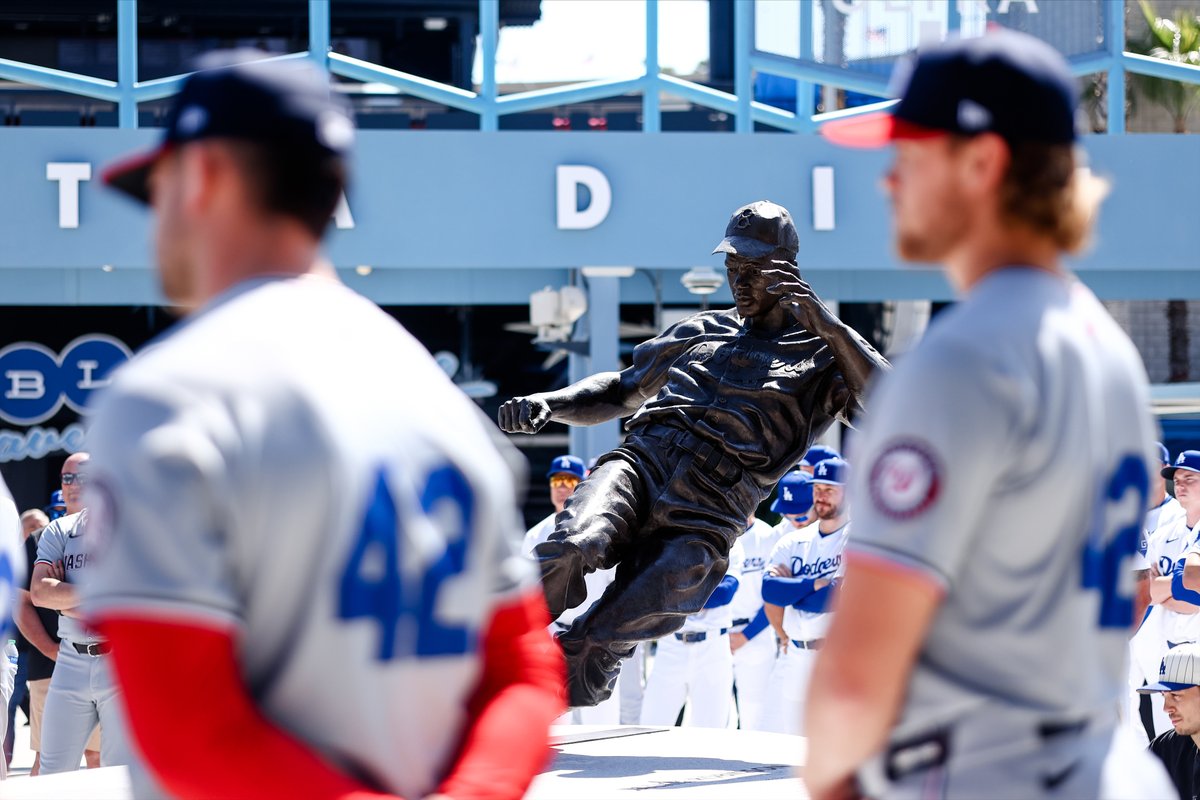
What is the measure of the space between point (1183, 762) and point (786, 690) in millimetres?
3686

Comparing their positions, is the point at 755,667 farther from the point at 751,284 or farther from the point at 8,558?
the point at 8,558

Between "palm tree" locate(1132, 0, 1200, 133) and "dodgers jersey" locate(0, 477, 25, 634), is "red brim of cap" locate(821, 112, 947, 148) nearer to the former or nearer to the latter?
"dodgers jersey" locate(0, 477, 25, 634)

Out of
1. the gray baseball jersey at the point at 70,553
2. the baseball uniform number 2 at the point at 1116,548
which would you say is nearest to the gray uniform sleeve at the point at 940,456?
the baseball uniform number 2 at the point at 1116,548

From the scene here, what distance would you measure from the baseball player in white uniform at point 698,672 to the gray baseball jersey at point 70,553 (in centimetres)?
362

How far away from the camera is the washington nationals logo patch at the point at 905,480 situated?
1.65 metres

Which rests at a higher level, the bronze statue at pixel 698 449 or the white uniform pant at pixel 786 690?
the bronze statue at pixel 698 449

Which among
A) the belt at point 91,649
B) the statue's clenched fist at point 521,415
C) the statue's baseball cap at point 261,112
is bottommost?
the belt at point 91,649

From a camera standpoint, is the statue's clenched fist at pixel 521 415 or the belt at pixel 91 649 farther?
the belt at pixel 91 649

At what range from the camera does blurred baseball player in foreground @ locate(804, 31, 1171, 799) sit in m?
1.66

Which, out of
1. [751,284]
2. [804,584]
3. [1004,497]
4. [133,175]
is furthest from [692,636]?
[133,175]

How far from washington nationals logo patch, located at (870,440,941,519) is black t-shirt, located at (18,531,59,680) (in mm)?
7158

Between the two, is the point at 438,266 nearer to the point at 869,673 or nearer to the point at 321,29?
the point at 321,29

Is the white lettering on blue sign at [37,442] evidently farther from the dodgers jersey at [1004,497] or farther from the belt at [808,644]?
the dodgers jersey at [1004,497]

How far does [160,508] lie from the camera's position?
1368 millimetres
